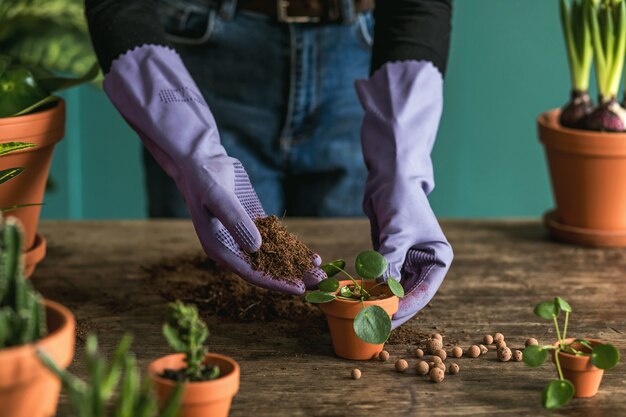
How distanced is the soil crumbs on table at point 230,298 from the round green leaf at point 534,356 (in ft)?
0.62

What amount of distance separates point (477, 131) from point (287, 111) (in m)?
1.26

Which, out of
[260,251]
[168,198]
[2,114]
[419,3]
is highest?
[419,3]

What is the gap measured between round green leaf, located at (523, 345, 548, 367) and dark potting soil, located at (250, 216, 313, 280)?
1.04 feet

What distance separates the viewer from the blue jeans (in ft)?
6.17

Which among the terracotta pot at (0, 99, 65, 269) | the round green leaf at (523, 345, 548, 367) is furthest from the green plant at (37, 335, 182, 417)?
the terracotta pot at (0, 99, 65, 269)

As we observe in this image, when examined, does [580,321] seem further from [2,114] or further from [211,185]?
[2,114]

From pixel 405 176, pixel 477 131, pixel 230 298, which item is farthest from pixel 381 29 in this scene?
pixel 477 131

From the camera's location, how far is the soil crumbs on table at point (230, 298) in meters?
1.28

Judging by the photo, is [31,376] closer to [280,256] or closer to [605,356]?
[280,256]

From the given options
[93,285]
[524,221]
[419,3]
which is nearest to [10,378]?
[93,285]

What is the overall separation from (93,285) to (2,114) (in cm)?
30

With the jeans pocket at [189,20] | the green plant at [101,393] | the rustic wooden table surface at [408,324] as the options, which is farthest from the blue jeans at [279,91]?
the green plant at [101,393]

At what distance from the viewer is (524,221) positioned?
1851mm

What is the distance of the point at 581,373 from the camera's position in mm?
1021
